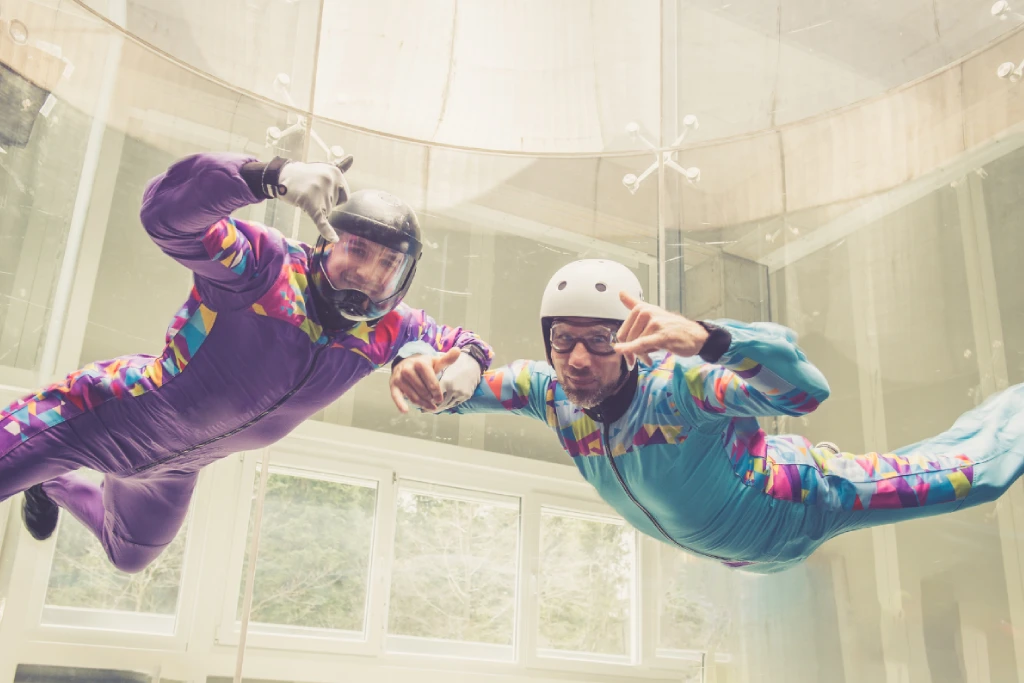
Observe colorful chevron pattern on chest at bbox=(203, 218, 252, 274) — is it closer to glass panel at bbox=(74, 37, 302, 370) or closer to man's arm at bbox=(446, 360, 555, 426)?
man's arm at bbox=(446, 360, 555, 426)

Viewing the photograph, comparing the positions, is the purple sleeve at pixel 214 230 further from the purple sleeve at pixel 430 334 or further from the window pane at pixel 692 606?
the window pane at pixel 692 606

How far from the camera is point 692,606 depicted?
11.5 feet

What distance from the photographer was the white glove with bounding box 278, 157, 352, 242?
1642 mm

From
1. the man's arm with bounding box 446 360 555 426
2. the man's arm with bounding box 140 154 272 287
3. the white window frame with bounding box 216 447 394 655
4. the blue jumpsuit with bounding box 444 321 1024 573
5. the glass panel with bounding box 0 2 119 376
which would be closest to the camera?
the man's arm with bounding box 140 154 272 287

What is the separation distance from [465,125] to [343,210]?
201 cm

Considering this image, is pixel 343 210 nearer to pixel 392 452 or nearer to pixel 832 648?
pixel 392 452

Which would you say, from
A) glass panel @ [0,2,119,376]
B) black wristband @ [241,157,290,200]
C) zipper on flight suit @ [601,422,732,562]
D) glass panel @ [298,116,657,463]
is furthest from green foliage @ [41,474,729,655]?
black wristband @ [241,157,290,200]

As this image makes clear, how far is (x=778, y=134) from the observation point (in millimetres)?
3615

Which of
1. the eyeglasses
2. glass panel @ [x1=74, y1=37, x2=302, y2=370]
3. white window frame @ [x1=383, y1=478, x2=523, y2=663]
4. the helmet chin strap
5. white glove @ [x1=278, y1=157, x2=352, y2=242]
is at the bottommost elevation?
→ white window frame @ [x1=383, y1=478, x2=523, y2=663]

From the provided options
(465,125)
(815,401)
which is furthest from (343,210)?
(465,125)

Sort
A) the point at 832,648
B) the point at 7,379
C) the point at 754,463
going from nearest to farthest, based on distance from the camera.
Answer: the point at 754,463
the point at 7,379
the point at 832,648

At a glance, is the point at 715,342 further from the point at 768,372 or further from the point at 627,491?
the point at 627,491

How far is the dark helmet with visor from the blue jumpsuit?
40 centimetres

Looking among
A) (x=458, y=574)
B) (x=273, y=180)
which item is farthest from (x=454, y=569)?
(x=273, y=180)
